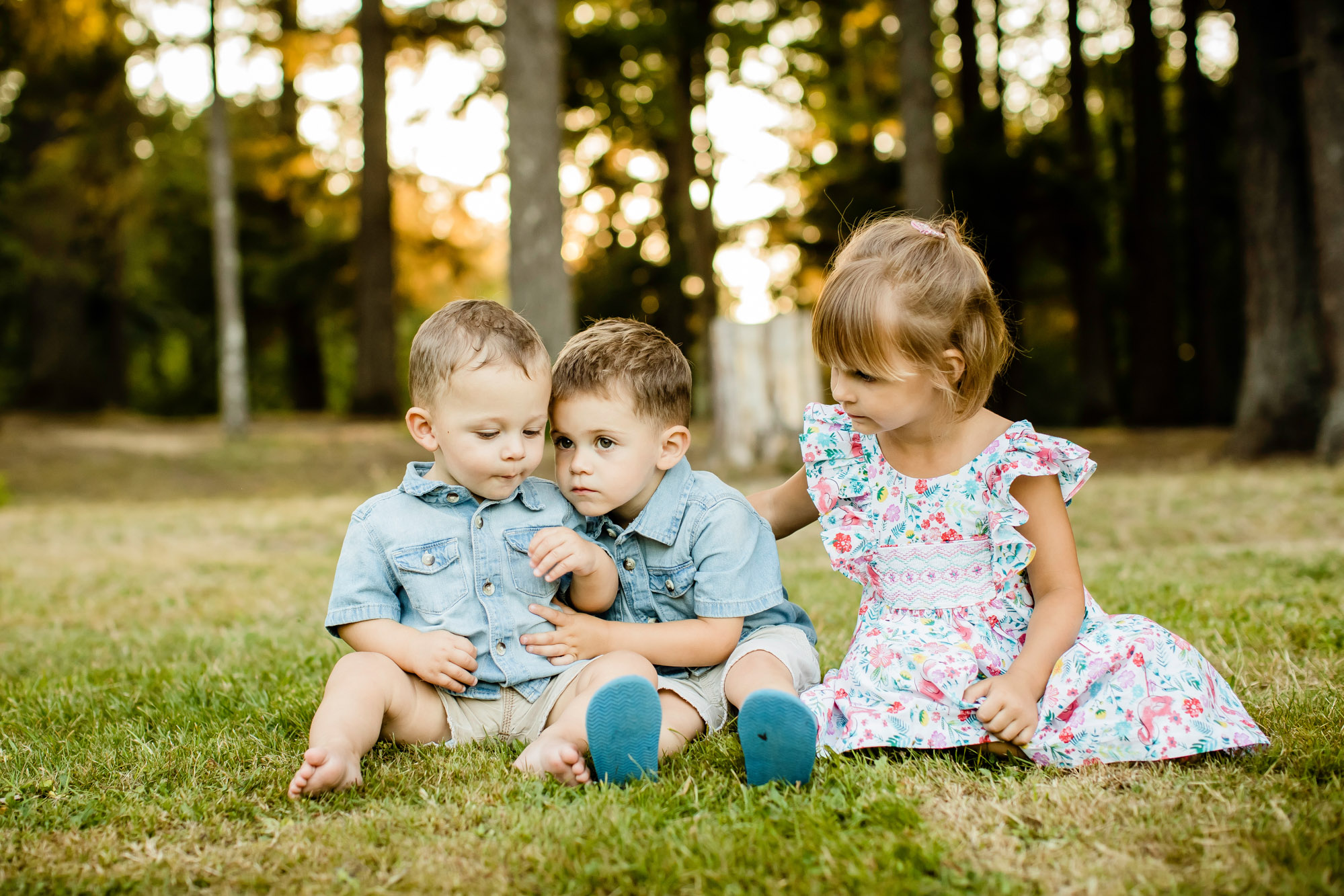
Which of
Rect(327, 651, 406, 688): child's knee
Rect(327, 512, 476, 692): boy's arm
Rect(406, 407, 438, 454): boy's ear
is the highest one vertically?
Rect(406, 407, 438, 454): boy's ear

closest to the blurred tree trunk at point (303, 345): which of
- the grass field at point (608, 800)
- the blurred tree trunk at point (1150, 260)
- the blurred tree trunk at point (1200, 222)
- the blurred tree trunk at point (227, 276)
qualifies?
the blurred tree trunk at point (227, 276)

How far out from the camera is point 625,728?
215 cm

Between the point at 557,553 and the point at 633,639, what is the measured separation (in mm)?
338

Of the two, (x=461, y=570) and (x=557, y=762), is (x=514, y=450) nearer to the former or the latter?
(x=461, y=570)

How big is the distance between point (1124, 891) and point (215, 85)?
1459 cm

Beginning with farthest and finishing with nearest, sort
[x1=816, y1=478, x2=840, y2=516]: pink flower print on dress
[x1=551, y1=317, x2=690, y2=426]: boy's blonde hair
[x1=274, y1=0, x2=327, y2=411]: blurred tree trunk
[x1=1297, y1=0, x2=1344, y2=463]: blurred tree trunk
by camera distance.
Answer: [x1=274, y1=0, x2=327, y2=411]: blurred tree trunk < [x1=1297, y1=0, x2=1344, y2=463]: blurred tree trunk < [x1=816, y1=478, x2=840, y2=516]: pink flower print on dress < [x1=551, y1=317, x2=690, y2=426]: boy's blonde hair

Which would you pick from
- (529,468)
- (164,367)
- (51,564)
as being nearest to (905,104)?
(51,564)

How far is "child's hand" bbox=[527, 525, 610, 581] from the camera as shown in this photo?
2.38m

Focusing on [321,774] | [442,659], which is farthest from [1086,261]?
[321,774]

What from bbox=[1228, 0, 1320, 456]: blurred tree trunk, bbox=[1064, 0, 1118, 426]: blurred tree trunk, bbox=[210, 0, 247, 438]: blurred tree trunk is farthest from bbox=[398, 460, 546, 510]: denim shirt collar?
bbox=[1064, 0, 1118, 426]: blurred tree trunk

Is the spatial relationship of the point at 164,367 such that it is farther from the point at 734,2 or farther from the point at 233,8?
the point at 734,2

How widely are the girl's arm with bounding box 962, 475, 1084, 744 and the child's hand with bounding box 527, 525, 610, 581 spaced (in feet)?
3.10

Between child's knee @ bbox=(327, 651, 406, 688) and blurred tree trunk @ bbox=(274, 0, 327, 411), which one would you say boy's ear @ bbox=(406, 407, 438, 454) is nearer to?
child's knee @ bbox=(327, 651, 406, 688)

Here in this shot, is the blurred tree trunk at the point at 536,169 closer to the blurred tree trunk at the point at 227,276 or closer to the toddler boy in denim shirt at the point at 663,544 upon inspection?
the blurred tree trunk at the point at 227,276
